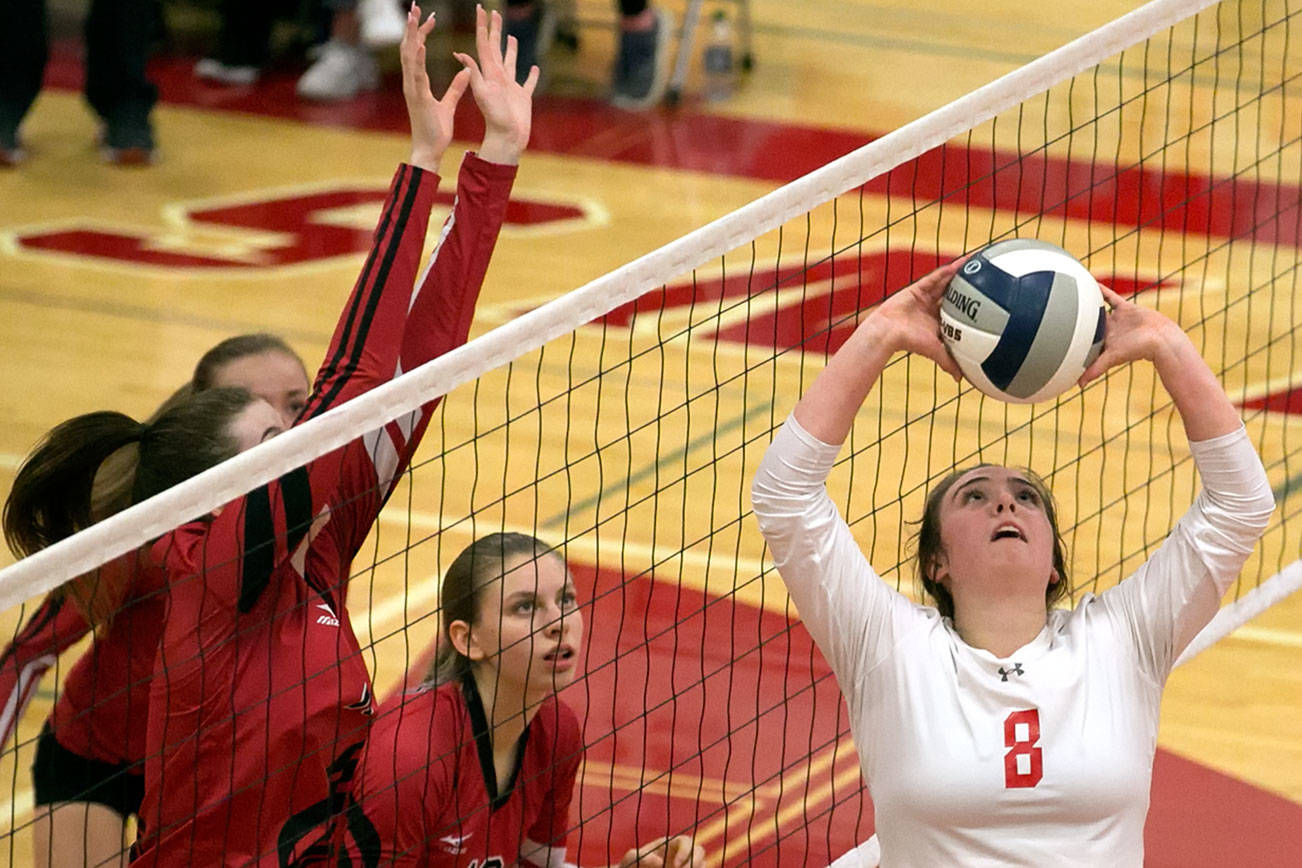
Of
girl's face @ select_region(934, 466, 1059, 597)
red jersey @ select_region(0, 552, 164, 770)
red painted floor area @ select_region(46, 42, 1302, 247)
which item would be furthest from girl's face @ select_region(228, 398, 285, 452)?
red painted floor area @ select_region(46, 42, 1302, 247)

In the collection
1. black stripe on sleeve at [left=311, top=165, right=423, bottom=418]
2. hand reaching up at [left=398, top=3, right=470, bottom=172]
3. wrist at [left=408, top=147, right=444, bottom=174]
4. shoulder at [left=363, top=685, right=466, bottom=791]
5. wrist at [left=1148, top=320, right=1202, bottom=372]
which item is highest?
hand reaching up at [left=398, top=3, right=470, bottom=172]

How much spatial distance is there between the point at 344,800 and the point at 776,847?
117 cm

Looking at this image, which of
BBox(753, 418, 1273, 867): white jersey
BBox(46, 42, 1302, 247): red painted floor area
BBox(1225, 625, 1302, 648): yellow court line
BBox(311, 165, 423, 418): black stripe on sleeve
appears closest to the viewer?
BBox(753, 418, 1273, 867): white jersey

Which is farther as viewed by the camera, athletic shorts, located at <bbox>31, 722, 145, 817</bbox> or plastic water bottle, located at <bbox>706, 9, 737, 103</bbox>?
plastic water bottle, located at <bbox>706, 9, 737, 103</bbox>

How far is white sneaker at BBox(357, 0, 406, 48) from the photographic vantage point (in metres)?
9.37

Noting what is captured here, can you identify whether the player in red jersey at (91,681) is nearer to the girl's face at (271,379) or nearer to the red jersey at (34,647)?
the red jersey at (34,647)

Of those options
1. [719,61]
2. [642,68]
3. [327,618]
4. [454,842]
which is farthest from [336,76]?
[454,842]

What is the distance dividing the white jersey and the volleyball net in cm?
60

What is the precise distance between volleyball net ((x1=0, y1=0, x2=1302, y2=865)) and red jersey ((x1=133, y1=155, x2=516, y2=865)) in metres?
0.16

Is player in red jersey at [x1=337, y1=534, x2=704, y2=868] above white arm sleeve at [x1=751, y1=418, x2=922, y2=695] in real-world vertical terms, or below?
below

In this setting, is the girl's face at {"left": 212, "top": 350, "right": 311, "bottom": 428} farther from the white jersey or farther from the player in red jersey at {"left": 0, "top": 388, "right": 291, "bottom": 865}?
the white jersey

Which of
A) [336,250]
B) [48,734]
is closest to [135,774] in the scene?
[48,734]

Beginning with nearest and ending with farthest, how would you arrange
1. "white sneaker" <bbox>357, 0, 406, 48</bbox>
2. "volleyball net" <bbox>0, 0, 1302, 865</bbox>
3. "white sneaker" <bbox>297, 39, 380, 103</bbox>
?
"volleyball net" <bbox>0, 0, 1302, 865</bbox>, "white sneaker" <bbox>357, 0, 406, 48</bbox>, "white sneaker" <bbox>297, 39, 380, 103</bbox>

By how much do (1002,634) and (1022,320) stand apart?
1.71 feet
